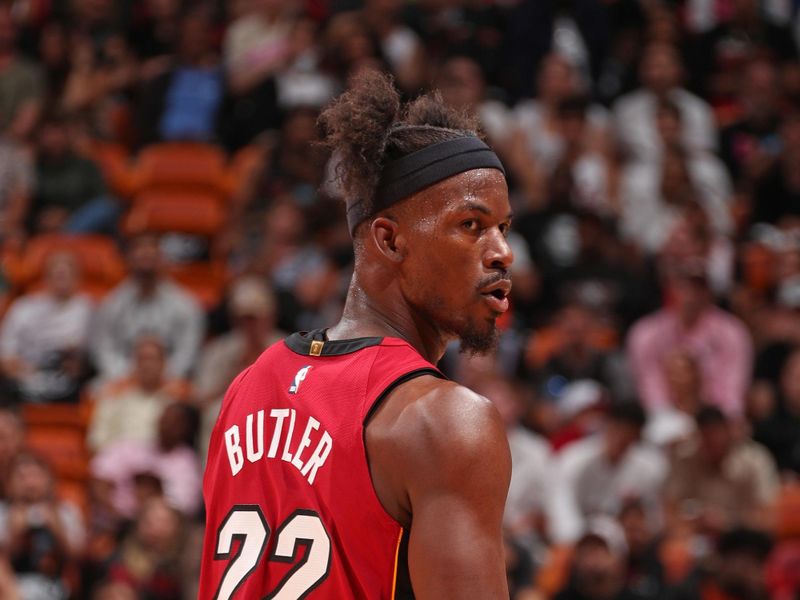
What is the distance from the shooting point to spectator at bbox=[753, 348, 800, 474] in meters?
8.68

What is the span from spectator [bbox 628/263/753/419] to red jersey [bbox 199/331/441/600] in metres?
6.91

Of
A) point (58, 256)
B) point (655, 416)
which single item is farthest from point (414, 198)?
point (58, 256)

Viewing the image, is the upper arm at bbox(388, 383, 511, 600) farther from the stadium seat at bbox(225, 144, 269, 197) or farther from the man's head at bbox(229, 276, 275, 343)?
the stadium seat at bbox(225, 144, 269, 197)

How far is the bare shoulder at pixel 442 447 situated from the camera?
2.38 m

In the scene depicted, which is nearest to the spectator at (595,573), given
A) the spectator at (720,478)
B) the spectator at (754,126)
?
the spectator at (720,478)

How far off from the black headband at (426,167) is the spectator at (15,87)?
10328 mm

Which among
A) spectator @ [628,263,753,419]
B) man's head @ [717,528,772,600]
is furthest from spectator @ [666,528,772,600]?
spectator @ [628,263,753,419]

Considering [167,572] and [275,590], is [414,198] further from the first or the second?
[167,572]

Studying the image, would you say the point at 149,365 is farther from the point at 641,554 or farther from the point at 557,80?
the point at 557,80

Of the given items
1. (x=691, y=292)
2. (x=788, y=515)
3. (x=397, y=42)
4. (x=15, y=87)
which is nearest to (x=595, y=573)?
(x=788, y=515)

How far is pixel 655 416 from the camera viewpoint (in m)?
9.33

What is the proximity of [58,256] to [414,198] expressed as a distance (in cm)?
826

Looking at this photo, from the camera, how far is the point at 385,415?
8.21 feet

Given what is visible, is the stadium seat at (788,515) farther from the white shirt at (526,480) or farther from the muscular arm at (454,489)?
the muscular arm at (454,489)
